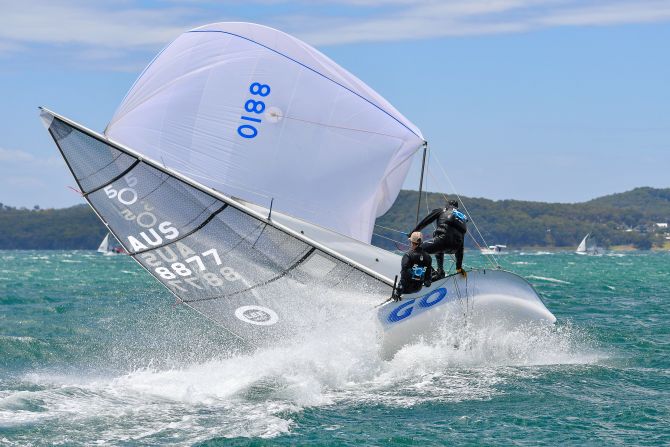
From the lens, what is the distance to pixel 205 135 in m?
15.1

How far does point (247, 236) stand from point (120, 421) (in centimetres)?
344

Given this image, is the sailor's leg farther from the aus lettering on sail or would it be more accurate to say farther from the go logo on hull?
the aus lettering on sail

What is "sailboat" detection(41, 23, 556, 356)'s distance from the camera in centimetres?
1402

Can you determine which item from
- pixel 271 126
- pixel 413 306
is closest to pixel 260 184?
pixel 271 126

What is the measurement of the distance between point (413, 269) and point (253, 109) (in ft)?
11.6

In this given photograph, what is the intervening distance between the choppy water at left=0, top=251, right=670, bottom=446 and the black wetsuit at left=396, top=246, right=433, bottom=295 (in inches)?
29.7

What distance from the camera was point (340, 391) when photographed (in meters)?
13.3

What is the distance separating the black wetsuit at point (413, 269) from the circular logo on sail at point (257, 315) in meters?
1.89

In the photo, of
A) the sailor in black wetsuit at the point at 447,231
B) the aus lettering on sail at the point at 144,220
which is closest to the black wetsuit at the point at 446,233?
the sailor in black wetsuit at the point at 447,231

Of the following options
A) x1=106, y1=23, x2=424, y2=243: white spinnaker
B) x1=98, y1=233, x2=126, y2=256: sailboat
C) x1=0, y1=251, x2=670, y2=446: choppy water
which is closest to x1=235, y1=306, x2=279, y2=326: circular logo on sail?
x1=0, y1=251, x2=670, y2=446: choppy water

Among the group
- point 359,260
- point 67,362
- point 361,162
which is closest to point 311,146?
point 361,162

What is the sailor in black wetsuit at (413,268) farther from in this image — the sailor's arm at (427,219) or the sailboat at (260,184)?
the sailor's arm at (427,219)

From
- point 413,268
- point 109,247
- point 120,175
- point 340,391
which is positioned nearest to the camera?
point 340,391

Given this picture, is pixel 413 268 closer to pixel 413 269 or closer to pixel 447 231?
pixel 413 269
